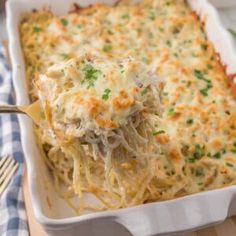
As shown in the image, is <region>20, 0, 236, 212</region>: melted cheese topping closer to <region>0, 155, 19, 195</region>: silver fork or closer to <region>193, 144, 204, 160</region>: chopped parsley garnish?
<region>193, 144, 204, 160</region>: chopped parsley garnish

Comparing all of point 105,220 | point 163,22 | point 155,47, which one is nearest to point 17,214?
point 105,220

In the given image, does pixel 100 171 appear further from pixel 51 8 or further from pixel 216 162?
pixel 51 8

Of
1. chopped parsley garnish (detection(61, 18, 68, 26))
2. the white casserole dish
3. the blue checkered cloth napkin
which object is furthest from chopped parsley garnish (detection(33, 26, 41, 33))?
the white casserole dish

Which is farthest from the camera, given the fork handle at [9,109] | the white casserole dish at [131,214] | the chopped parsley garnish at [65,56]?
the chopped parsley garnish at [65,56]

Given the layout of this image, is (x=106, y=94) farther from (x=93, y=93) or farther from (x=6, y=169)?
(x=6, y=169)

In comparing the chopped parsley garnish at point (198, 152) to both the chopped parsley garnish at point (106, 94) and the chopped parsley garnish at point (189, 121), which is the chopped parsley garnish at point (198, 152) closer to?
the chopped parsley garnish at point (189, 121)

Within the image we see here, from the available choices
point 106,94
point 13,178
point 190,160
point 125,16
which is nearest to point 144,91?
point 106,94

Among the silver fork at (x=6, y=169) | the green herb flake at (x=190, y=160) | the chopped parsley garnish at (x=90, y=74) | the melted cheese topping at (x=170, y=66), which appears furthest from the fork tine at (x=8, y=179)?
the green herb flake at (x=190, y=160)
